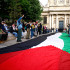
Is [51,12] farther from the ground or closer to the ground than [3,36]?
farther from the ground

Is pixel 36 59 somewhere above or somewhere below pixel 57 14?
below

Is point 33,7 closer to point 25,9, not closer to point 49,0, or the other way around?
point 25,9

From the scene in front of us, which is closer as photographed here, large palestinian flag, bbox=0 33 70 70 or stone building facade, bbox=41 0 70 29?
large palestinian flag, bbox=0 33 70 70

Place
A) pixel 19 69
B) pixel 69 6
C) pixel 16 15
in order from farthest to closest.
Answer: pixel 69 6 → pixel 16 15 → pixel 19 69

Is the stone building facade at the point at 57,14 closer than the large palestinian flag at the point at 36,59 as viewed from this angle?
No

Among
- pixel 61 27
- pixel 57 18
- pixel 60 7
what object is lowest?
pixel 61 27

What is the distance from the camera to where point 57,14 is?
44219 mm

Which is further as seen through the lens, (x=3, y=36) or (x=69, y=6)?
(x=69, y=6)

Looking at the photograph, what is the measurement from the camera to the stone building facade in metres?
44.0

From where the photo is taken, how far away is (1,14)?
2583 cm

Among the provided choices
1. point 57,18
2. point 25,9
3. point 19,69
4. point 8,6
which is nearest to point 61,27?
point 57,18

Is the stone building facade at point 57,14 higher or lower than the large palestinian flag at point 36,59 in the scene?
higher

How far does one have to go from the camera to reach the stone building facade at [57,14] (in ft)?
144

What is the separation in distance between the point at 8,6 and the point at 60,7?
912 inches
